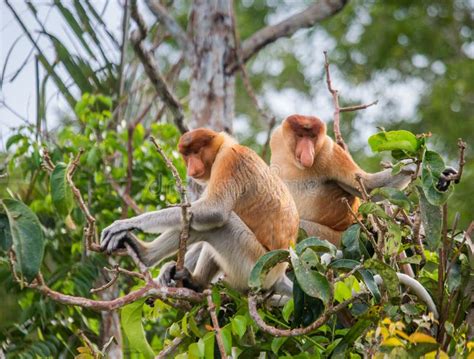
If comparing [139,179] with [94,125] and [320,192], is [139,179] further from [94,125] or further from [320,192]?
[320,192]

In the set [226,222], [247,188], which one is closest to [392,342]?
[226,222]

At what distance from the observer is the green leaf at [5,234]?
2707 mm

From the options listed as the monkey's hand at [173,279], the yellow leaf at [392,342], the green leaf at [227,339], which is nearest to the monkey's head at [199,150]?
the monkey's hand at [173,279]

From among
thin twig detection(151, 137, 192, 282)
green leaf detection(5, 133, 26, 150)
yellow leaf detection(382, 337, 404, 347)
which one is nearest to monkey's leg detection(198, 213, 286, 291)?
thin twig detection(151, 137, 192, 282)

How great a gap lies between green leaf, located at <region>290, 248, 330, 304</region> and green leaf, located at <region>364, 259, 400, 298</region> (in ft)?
0.61

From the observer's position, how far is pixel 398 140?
3.11 m

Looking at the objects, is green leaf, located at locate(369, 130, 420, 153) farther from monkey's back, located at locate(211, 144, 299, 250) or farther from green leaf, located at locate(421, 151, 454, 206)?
monkey's back, located at locate(211, 144, 299, 250)

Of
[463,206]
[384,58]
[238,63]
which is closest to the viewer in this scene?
[238,63]

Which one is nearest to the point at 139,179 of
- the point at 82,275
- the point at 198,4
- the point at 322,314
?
the point at 82,275

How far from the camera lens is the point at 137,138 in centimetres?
510

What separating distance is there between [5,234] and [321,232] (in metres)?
2.28

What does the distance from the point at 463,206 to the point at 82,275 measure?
6.14 meters

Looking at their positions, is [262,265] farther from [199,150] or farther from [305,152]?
[305,152]

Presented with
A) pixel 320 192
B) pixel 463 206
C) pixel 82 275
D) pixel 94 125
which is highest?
pixel 94 125
